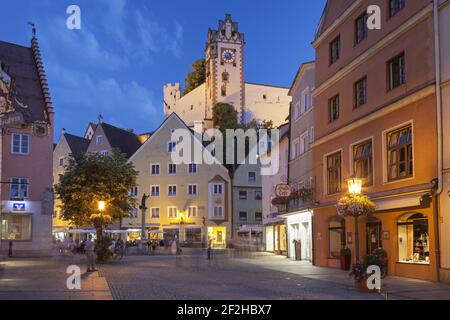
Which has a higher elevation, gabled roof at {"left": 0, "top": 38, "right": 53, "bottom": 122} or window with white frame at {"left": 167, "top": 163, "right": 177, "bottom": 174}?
gabled roof at {"left": 0, "top": 38, "right": 53, "bottom": 122}

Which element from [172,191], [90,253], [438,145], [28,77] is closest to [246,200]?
[172,191]

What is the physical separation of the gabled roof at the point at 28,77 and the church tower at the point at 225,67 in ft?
166

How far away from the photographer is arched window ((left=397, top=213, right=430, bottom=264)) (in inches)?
916

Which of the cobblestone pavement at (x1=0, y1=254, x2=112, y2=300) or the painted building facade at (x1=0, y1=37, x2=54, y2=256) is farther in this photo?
the painted building facade at (x1=0, y1=37, x2=54, y2=256)

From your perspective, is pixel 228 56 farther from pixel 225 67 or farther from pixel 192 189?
pixel 192 189

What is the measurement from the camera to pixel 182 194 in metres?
72.4

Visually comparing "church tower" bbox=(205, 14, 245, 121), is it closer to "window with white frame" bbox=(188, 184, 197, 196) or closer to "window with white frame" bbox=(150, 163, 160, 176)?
"window with white frame" bbox=(150, 163, 160, 176)

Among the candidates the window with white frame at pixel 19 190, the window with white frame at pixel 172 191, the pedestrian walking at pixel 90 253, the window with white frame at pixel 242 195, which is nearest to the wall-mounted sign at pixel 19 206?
the window with white frame at pixel 19 190

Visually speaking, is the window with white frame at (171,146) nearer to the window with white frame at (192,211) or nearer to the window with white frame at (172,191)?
the window with white frame at (172,191)

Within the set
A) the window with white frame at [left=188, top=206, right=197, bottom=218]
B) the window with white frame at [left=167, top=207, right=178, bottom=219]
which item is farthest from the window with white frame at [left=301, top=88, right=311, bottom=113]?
the window with white frame at [left=167, top=207, right=178, bottom=219]

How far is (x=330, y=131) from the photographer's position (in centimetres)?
3225

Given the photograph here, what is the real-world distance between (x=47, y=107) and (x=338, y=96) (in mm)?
28552
